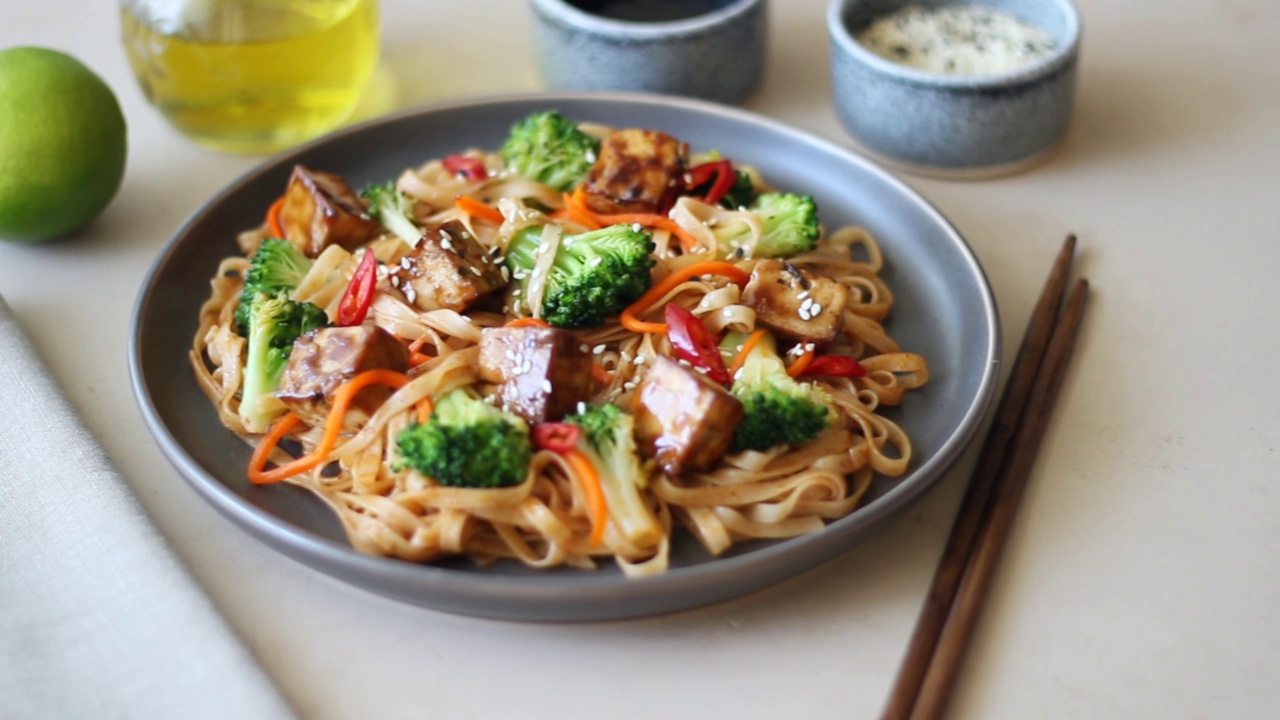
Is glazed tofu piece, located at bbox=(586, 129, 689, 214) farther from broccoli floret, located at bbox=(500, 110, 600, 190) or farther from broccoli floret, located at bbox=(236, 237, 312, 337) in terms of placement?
broccoli floret, located at bbox=(236, 237, 312, 337)

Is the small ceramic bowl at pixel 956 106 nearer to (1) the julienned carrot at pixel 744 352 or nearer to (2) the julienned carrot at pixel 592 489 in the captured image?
(1) the julienned carrot at pixel 744 352

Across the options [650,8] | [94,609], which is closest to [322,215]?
[94,609]

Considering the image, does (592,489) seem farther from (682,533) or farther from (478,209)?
(478,209)

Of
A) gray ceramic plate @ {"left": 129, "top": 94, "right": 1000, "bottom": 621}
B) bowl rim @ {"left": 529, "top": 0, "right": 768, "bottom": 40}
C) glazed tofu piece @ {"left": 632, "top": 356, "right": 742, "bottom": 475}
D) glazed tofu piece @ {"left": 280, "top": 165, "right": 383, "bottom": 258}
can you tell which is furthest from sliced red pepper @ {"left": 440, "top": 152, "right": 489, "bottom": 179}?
glazed tofu piece @ {"left": 632, "top": 356, "right": 742, "bottom": 475}

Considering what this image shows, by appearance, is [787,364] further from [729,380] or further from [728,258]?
[728,258]

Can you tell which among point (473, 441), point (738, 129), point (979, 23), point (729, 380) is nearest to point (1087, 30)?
point (979, 23)

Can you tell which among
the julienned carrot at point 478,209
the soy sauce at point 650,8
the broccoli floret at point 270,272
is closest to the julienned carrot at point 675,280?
the julienned carrot at point 478,209
